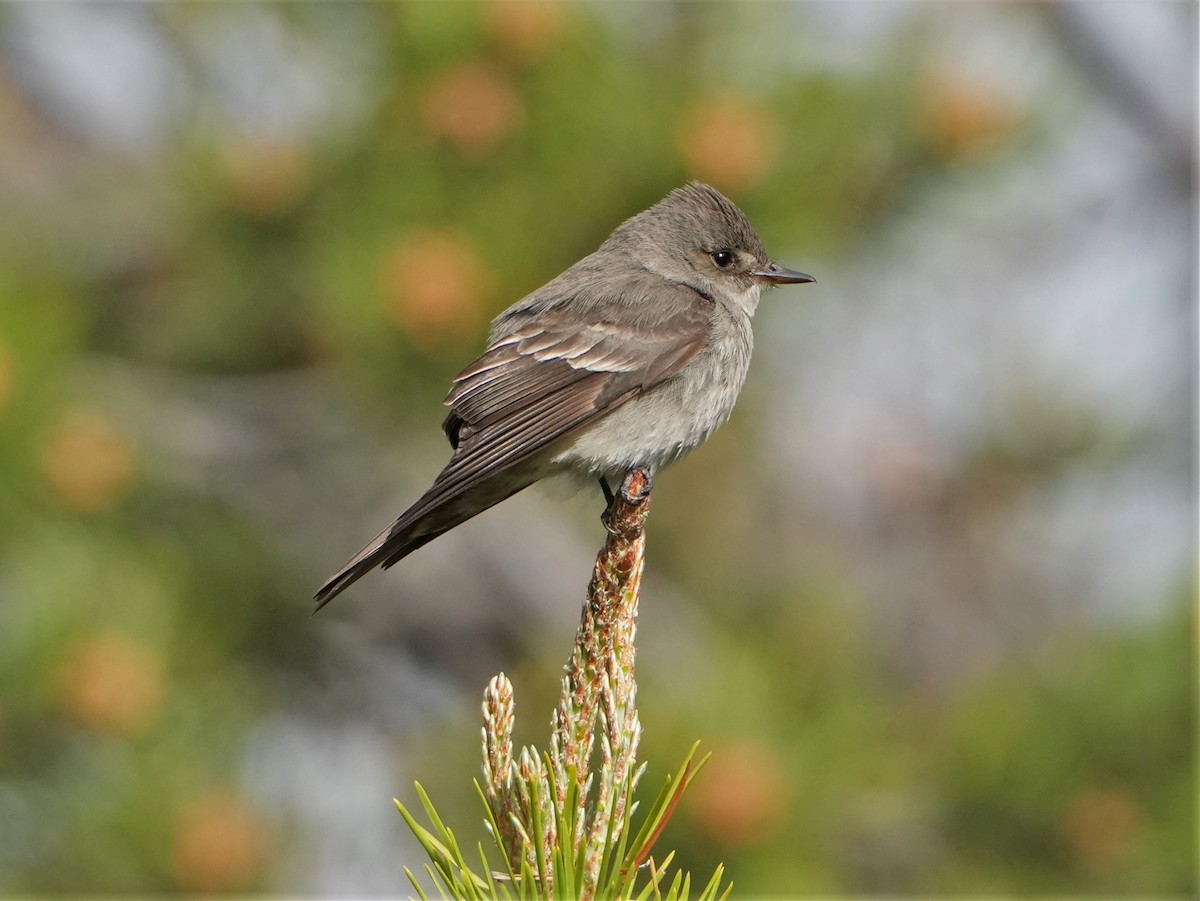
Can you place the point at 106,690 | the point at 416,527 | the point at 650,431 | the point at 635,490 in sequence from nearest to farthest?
the point at 635,490
the point at 416,527
the point at 650,431
the point at 106,690

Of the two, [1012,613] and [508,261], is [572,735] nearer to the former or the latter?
[508,261]

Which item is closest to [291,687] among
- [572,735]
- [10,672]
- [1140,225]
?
[10,672]

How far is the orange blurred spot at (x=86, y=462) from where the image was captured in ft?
13.0

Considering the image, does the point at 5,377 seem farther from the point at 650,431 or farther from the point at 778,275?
the point at 778,275

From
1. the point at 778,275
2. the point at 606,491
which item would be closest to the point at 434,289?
the point at 606,491

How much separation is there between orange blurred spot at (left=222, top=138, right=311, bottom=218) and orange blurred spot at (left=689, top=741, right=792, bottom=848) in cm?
205

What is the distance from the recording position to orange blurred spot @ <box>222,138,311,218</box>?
4.20 m

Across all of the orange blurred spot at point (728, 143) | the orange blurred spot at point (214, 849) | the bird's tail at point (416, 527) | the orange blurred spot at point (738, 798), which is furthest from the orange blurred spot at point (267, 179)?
the orange blurred spot at point (738, 798)

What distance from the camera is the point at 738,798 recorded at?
3.36 meters

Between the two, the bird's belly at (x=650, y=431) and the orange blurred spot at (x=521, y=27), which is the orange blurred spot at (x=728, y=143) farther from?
the bird's belly at (x=650, y=431)

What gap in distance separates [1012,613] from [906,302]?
1880 millimetres

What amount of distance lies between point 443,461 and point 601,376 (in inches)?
43.8

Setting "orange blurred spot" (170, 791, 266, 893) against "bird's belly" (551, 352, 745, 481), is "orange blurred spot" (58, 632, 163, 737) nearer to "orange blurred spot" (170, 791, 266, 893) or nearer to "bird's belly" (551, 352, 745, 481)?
"orange blurred spot" (170, 791, 266, 893)

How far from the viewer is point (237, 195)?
425 cm
